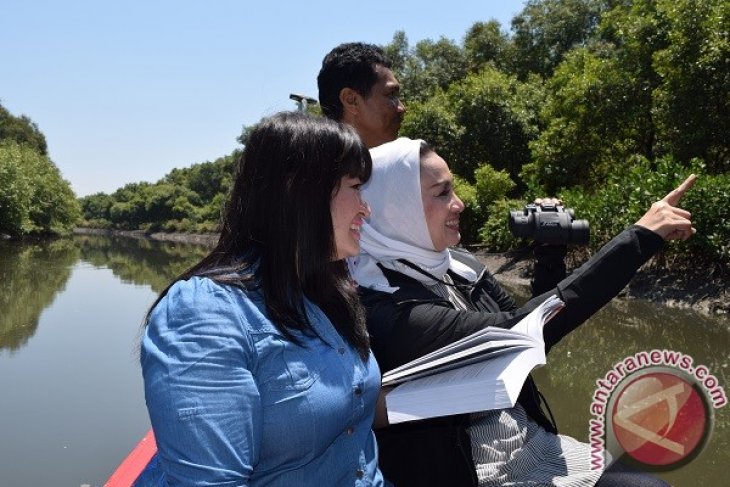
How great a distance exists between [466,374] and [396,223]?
17.1 inches

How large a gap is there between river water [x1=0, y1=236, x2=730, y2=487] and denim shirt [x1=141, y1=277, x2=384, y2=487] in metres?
0.68

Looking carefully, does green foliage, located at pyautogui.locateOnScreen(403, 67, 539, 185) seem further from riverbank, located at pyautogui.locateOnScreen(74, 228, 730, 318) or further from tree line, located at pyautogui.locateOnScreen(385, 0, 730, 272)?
riverbank, located at pyautogui.locateOnScreen(74, 228, 730, 318)

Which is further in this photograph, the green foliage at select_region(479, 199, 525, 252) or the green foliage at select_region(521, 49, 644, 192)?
the green foliage at select_region(479, 199, 525, 252)

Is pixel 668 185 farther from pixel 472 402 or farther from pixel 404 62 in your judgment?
pixel 404 62

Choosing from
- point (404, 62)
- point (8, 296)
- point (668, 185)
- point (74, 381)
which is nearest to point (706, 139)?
point (668, 185)

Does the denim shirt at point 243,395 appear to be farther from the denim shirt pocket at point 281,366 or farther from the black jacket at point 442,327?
the black jacket at point 442,327

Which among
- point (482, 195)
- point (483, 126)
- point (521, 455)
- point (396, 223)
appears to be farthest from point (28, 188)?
point (521, 455)

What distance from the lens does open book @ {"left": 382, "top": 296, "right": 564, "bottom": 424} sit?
125 cm

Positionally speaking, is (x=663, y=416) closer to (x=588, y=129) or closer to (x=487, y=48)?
(x=588, y=129)

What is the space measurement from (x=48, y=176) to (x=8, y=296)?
2933 centimetres

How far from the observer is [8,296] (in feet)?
42.9

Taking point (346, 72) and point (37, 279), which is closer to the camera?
point (346, 72)

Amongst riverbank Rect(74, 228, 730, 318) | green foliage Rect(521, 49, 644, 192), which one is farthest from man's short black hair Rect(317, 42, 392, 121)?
green foliage Rect(521, 49, 644, 192)

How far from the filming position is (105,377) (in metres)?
6.69
